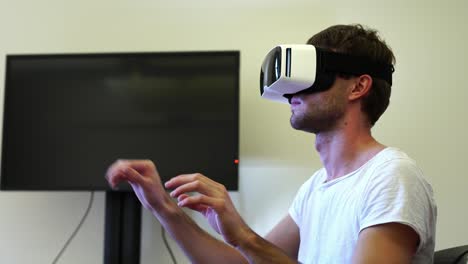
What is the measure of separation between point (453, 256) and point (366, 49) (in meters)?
0.58

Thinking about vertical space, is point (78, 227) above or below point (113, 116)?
below

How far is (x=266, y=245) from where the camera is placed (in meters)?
1.07

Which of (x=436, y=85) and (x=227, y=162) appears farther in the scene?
(x=436, y=85)

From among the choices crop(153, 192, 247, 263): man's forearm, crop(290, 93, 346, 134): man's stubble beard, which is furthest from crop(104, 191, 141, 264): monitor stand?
crop(290, 93, 346, 134): man's stubble beard

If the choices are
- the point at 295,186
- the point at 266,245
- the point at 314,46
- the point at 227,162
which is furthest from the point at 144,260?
the point at 314,46

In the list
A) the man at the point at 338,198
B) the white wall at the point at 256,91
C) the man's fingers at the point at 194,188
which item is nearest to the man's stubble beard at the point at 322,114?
the man at the point at 338,198

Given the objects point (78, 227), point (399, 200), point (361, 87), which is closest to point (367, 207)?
point (399, 200)

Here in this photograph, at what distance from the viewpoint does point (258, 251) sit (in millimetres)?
1053

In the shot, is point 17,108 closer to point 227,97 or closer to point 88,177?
point 88,177

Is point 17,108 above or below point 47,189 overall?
above

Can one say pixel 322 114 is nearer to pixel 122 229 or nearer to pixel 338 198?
pixel 338 198

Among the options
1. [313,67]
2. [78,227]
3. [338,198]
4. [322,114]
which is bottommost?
[78,227]

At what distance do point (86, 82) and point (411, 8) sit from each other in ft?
4.78

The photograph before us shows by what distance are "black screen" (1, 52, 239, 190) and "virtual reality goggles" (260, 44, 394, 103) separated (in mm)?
614
